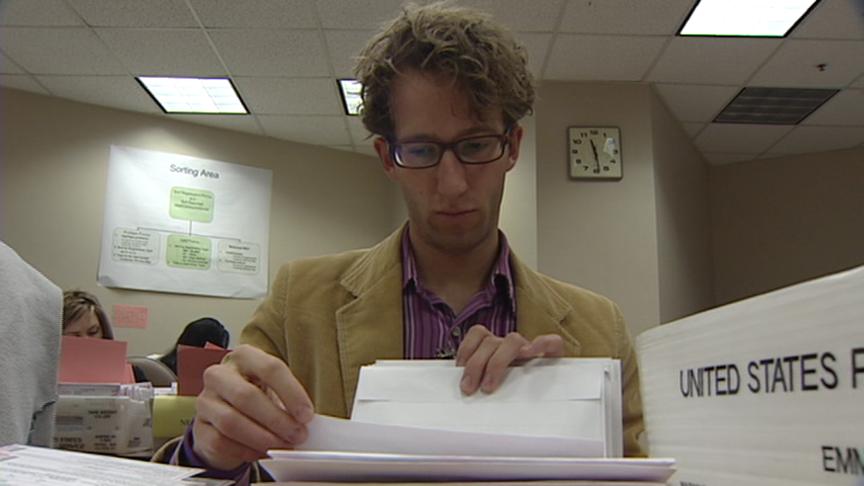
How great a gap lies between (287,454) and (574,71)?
347cm

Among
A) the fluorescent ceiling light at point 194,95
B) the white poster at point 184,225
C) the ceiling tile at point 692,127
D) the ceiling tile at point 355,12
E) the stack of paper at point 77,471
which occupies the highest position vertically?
the ceiling tile at point 355,12

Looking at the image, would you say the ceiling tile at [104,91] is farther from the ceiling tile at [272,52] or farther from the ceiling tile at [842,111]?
the ceiling tile at [842,111]

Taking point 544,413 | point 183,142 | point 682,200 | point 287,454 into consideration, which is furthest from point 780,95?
point 287,454

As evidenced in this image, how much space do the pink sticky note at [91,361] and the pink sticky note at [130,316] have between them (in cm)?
265

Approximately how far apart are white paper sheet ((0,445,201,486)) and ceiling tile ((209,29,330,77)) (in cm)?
285

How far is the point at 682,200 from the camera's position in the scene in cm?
430

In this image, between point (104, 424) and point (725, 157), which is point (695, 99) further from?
point (104, 424)

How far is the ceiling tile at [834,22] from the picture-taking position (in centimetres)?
287

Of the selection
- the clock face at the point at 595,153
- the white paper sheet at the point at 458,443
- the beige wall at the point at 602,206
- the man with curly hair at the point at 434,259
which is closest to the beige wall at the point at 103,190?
the beige wall at the point at 602,206

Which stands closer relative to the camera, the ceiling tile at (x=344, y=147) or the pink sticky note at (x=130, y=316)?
the pink sticky note at (x=130, y=316)

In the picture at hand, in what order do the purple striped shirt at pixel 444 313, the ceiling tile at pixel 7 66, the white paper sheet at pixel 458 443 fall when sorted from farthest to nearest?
the ceiling tile at pixel 7 66, the purple striped shirt at pixel 444 313, the white paper sheet at pixel 458 443

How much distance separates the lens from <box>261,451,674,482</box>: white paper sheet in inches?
13.1

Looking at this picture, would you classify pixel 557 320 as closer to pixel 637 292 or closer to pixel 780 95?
pixel 637 292

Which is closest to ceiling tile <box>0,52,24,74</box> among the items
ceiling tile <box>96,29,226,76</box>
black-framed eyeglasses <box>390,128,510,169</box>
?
ceiling tile <box>96,29,226,76</box>
